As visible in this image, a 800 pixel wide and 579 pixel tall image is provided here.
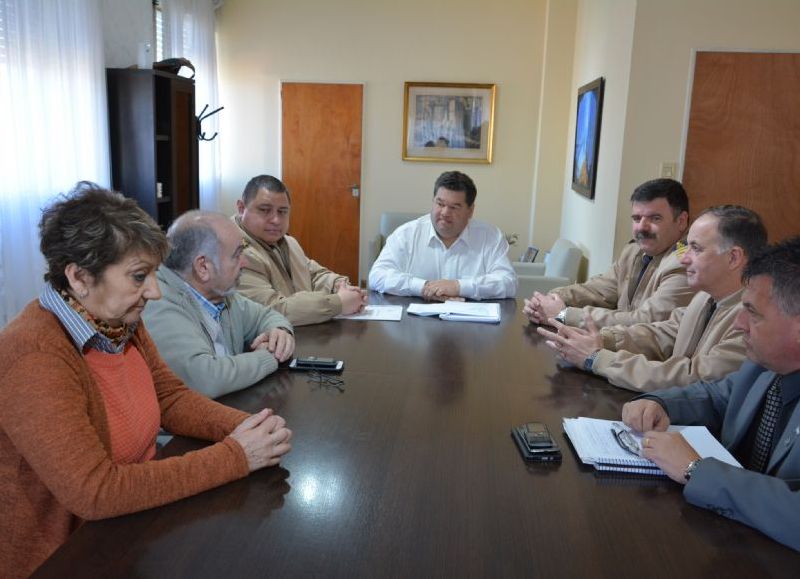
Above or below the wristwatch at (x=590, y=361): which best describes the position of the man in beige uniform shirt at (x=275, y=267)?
above

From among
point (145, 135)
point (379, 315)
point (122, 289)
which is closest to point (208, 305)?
point (122, 289)

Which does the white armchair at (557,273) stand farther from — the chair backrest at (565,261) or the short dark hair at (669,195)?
the short dark hair at (669,195)

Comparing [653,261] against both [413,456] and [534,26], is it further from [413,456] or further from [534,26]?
[534,26]

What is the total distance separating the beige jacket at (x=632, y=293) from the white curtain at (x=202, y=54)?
367 cm

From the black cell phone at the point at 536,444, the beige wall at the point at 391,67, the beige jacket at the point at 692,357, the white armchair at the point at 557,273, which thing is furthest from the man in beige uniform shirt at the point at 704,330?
the beige wall at the point at 391,67

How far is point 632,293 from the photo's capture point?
10.1 ft

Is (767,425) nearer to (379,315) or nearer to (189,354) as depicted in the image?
(189,354)

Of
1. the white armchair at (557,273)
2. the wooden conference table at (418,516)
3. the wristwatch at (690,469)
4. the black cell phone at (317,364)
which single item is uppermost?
the wristwatch at (690,469)

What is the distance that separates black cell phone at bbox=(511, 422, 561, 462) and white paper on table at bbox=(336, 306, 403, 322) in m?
1.20

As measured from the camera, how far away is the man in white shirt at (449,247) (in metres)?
3.46

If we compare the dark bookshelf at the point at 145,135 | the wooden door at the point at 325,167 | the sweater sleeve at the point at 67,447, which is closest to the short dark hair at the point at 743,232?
the sweater sleeve at the point at 67,447

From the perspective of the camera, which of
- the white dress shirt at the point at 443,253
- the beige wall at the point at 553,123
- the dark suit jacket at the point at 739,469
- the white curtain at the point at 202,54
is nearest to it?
the dark suit jacket at the point at 739,469

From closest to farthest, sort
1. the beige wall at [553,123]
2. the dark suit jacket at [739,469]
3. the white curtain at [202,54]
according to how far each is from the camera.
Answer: the dark suit jacket at [739,469] < the white curtain at [202,54] < the beige wall at [553,123]

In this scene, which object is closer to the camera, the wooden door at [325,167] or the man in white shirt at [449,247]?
the man in white shirt at [449,247]
